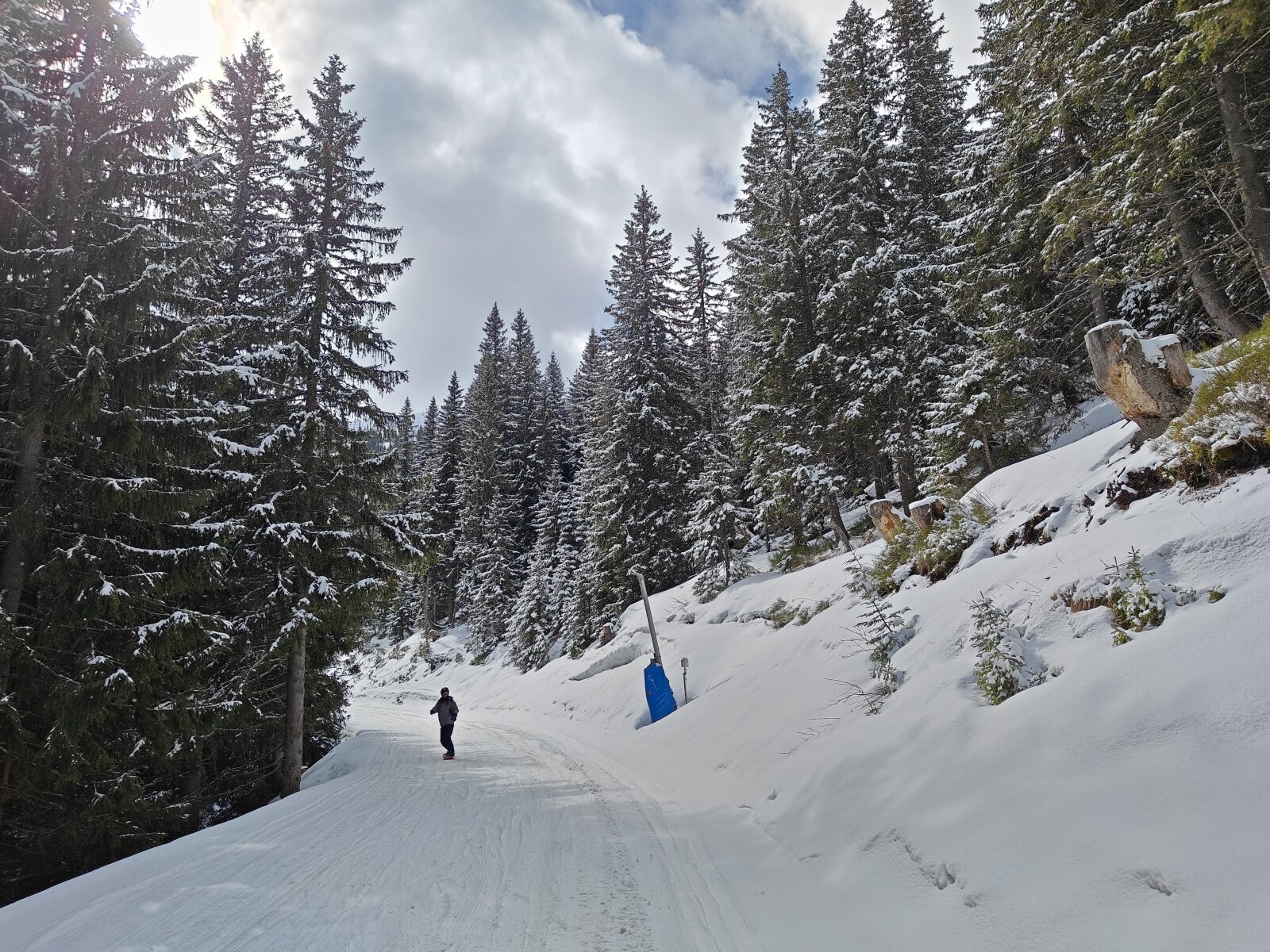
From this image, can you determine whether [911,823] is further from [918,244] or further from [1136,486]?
[918,244]

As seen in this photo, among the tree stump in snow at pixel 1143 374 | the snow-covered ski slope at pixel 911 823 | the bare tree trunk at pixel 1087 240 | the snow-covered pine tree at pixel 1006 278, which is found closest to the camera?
the snow-covered ski slope at pixel 911 823

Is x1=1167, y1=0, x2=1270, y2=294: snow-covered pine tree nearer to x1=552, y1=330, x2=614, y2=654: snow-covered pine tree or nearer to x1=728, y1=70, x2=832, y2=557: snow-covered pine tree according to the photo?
x1=728, y1=70, x2=832, y2=557: snow-covered pine tree

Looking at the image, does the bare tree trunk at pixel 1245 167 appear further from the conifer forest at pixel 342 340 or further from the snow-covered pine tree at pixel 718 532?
the snow-covered pine tree at pixel 718 532

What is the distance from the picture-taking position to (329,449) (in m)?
12.8

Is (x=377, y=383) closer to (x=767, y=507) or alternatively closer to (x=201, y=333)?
(x=201, y=333)

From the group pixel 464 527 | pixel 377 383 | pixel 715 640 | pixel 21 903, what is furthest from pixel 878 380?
pixel 464 527

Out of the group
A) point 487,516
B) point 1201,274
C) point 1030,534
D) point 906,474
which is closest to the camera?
point 1030,534

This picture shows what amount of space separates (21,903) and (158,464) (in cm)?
599

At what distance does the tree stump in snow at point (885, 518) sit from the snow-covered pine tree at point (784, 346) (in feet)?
14.0

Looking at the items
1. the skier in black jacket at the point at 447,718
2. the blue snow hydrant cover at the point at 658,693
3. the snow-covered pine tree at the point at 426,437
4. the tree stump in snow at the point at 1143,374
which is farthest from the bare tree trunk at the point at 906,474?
the snow-covered pine tree at the point at 426,437

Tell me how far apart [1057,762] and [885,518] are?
355 inches

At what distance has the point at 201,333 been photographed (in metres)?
10.1

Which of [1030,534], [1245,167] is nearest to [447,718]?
[1030,534]

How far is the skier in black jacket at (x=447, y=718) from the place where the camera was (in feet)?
40.6
